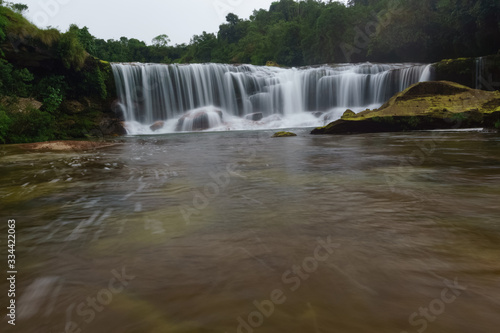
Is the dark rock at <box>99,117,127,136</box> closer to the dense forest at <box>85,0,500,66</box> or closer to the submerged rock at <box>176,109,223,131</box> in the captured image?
the submerged rock at <box>176,109,223,131</box>

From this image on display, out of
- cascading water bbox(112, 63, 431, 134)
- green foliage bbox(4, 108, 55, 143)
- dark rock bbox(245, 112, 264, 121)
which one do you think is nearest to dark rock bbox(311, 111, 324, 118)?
cascading water bbox(112, 63, 431, 134)

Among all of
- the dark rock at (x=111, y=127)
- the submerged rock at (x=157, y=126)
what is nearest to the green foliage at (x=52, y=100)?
the dark rock at (x=111, y=127)

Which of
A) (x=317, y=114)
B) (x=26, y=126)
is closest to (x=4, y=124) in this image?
(x=26, y=126)

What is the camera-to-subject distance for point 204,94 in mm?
24969

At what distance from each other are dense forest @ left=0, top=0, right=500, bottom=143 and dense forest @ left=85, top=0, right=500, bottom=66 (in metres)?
0.09

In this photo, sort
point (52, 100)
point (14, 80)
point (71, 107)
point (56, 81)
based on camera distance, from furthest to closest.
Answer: point (71, 107), point (56, 81), point (52, 100), point (14, 80)

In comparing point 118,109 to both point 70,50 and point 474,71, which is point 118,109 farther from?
point 474,71

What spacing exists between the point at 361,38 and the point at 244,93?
21684 mm

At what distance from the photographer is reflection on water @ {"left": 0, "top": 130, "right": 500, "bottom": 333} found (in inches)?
50.5

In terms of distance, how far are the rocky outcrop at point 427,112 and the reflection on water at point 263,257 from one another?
10.3 meters

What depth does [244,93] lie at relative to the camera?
2598 centimetres

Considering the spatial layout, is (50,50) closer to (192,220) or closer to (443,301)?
(192,220)

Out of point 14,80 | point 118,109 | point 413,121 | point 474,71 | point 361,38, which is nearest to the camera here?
point 413,121

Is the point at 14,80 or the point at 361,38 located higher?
the point at 361,38
